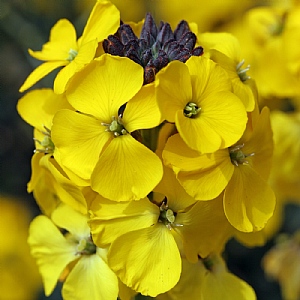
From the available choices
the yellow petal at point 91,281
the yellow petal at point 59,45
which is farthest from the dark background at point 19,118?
the yellow petal at point 91,281

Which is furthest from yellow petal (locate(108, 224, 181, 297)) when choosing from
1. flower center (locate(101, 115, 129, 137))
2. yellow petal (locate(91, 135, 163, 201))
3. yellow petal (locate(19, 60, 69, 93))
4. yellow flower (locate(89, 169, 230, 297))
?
yellow petal (locate(19, 60, 69, 93))

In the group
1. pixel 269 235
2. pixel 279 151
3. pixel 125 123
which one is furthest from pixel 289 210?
pixel 125 123

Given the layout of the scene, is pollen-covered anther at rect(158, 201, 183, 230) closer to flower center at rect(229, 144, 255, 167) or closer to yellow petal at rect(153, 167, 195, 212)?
yellow petal at rect(153, 167, 195, 212)

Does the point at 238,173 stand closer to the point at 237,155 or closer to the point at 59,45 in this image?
the point at 237,155

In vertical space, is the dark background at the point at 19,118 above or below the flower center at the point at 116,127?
below

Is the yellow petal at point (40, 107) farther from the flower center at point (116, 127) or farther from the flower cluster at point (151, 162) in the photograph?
the flower center at point (116, 127)

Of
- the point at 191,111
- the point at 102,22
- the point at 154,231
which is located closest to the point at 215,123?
the point at 191,111

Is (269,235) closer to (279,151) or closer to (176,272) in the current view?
(279,151)
